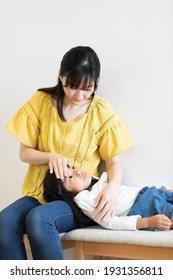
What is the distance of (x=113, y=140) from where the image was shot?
156 centimetres

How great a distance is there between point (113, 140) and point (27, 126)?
0.31 m

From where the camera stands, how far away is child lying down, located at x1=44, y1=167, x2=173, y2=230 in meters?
1.38

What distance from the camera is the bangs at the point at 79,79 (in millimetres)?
1395

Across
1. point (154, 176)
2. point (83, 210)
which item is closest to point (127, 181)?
point (154, 176)

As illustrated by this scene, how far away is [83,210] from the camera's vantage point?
144 centimetres

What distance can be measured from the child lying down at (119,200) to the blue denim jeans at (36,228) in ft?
0.14

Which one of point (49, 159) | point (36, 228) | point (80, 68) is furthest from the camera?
point (49, 159)

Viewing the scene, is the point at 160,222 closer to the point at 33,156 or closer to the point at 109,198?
the point at 109,198

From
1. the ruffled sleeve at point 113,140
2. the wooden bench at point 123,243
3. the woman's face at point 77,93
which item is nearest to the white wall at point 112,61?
the ruffled sleeve at point 113,140

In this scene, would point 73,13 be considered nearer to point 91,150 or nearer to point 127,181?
point 91,150

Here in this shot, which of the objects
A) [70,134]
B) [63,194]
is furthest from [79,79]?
[63,194]

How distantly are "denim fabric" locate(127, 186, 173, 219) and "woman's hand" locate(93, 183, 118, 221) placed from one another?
0.08m

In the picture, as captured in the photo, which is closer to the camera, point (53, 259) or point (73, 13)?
point (53, 259)

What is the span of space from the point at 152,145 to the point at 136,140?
0.06 m
